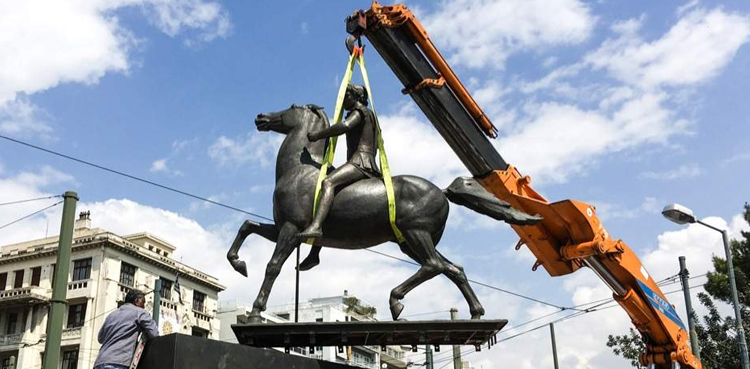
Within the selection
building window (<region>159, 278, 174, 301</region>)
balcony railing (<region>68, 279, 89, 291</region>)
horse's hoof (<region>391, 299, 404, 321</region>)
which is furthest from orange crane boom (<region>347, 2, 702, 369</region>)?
building window (<region>159, 278, 174, 301</region>)

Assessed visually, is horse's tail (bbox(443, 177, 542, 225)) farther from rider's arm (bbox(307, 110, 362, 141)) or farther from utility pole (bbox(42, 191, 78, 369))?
utility pole (bbox(42, 191, 78, 369))

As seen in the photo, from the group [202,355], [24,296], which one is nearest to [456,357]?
[202,355]

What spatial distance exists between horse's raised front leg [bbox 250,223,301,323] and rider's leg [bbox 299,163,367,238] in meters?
0.20

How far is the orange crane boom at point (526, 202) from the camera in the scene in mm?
14156

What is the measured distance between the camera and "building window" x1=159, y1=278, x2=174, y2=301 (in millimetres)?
46781

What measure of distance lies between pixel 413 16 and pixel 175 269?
37.0m

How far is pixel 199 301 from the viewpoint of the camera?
49531 mm

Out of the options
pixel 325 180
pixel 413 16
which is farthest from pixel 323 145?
pixel 413 16

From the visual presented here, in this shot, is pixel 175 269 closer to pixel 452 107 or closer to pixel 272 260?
pixel 452 107

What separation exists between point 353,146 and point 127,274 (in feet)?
124

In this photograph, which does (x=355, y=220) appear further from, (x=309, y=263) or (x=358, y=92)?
(x=358, y=92)

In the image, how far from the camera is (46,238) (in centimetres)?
4734

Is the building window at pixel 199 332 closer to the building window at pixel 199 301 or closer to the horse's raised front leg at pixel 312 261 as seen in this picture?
the building window at pixel 199 301

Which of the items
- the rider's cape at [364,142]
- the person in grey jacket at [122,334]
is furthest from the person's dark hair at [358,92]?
the person in grey jacket at [122,334]
